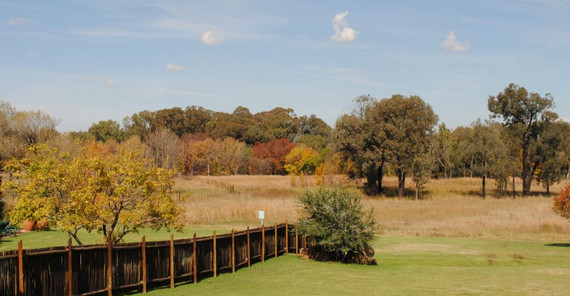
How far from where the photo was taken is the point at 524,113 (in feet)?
252

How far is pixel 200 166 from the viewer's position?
123938 mm

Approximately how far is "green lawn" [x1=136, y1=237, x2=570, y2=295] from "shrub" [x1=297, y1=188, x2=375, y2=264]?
1002 mm

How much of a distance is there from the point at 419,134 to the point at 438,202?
1083cm

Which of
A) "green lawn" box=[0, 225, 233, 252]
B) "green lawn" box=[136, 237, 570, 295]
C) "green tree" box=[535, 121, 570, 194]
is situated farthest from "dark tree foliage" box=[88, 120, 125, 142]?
"green lawn" box=[136, 237, 570, 295]

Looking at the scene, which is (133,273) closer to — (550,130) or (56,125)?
(56,125)

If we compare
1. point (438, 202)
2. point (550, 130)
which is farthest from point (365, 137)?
point (550, 130)

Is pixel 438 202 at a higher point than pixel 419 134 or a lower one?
lower

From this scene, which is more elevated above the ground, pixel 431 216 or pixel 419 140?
pixel 419 140

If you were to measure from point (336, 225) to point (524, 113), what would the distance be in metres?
59.5

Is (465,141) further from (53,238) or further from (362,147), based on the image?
(53,238)

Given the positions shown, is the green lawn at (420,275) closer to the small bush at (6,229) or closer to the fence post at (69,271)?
the fence post at (69,271)

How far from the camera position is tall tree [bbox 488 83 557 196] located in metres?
76.4


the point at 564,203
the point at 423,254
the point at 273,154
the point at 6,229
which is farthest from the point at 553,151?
the point at 6,229

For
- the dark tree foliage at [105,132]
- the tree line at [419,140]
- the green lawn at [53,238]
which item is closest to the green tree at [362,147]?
the tree line at [419,140]
